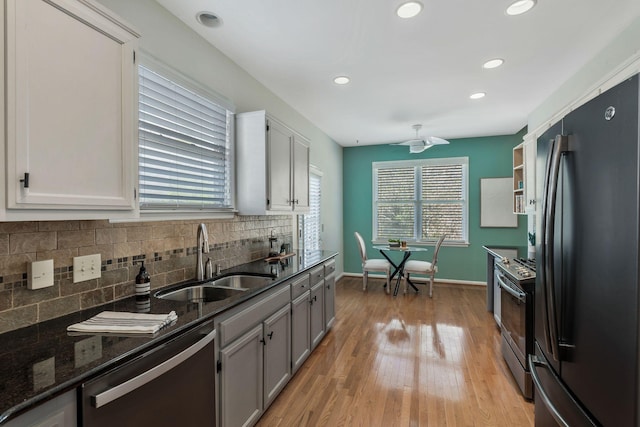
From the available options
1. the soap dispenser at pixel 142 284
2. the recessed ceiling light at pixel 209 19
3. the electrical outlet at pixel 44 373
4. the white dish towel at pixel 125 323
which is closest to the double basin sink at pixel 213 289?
the soap dispenser at pixel 142 284

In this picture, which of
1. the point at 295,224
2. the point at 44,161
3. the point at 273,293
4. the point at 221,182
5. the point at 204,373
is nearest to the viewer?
the point at 44,161

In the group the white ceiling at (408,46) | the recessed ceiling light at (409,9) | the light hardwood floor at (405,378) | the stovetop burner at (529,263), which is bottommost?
the light hardwood floor at (405,378)

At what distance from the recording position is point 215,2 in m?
2.06

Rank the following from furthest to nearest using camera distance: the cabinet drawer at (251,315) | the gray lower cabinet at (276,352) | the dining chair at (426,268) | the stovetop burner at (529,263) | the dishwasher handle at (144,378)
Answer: the dining chair at (426,268), the stovetop burner at (529,263), the gray lower cabinet at (276,352), the cabinet drawer at (251,315), the dishwasher handle at (144,378)

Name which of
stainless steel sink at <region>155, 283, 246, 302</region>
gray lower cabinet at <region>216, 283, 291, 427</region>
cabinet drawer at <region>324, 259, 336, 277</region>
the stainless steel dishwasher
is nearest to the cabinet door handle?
the stainless steel dishwasher

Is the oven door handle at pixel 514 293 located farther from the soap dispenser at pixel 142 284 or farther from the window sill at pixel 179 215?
the soap dispenser at pixel 142 284

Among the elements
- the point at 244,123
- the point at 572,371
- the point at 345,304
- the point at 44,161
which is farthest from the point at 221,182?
the point at 345,304

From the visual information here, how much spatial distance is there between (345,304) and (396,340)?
4.64 feet

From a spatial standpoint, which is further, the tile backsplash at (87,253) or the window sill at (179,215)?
the window sill at (179,215)

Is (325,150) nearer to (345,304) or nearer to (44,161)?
(345,304)

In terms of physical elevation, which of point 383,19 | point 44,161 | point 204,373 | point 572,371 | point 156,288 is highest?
point 383,19

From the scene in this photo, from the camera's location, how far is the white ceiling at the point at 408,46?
2117mm

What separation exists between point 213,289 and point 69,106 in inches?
54.3

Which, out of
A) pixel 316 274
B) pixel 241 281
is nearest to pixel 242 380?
pixel 241 281
